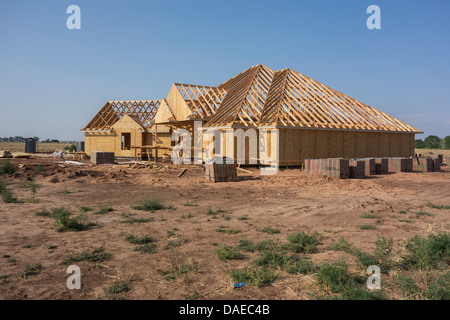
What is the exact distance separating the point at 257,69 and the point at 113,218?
23.2 m

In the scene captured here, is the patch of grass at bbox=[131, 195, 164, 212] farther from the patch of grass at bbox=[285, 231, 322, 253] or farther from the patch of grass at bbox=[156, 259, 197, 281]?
the patch of grass at bbox=[285, 231, 322, 253]

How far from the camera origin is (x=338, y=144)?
75.8 feet

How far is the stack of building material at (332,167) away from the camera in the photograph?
1551cm

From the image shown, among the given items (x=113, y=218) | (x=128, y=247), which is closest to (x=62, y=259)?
(x=128, y=247)

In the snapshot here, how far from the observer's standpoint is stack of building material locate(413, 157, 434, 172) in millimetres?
20359

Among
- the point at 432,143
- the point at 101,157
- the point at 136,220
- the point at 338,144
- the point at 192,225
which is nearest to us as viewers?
the point at 192,225

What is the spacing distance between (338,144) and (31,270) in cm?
2188

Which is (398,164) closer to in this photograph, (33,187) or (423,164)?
(423,164)

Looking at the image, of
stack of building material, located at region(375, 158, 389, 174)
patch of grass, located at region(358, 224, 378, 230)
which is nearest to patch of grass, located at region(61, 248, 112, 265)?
patch of grass, located at region(358, 224, 378, 230)

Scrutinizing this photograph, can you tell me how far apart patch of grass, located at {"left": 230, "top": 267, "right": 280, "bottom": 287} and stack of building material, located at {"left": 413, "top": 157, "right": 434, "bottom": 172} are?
20161 millimetres

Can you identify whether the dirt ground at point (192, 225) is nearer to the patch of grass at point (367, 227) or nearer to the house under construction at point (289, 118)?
the patch of grass at point (367, 227)

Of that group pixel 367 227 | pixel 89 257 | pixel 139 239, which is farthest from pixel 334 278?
pixel 89 257
